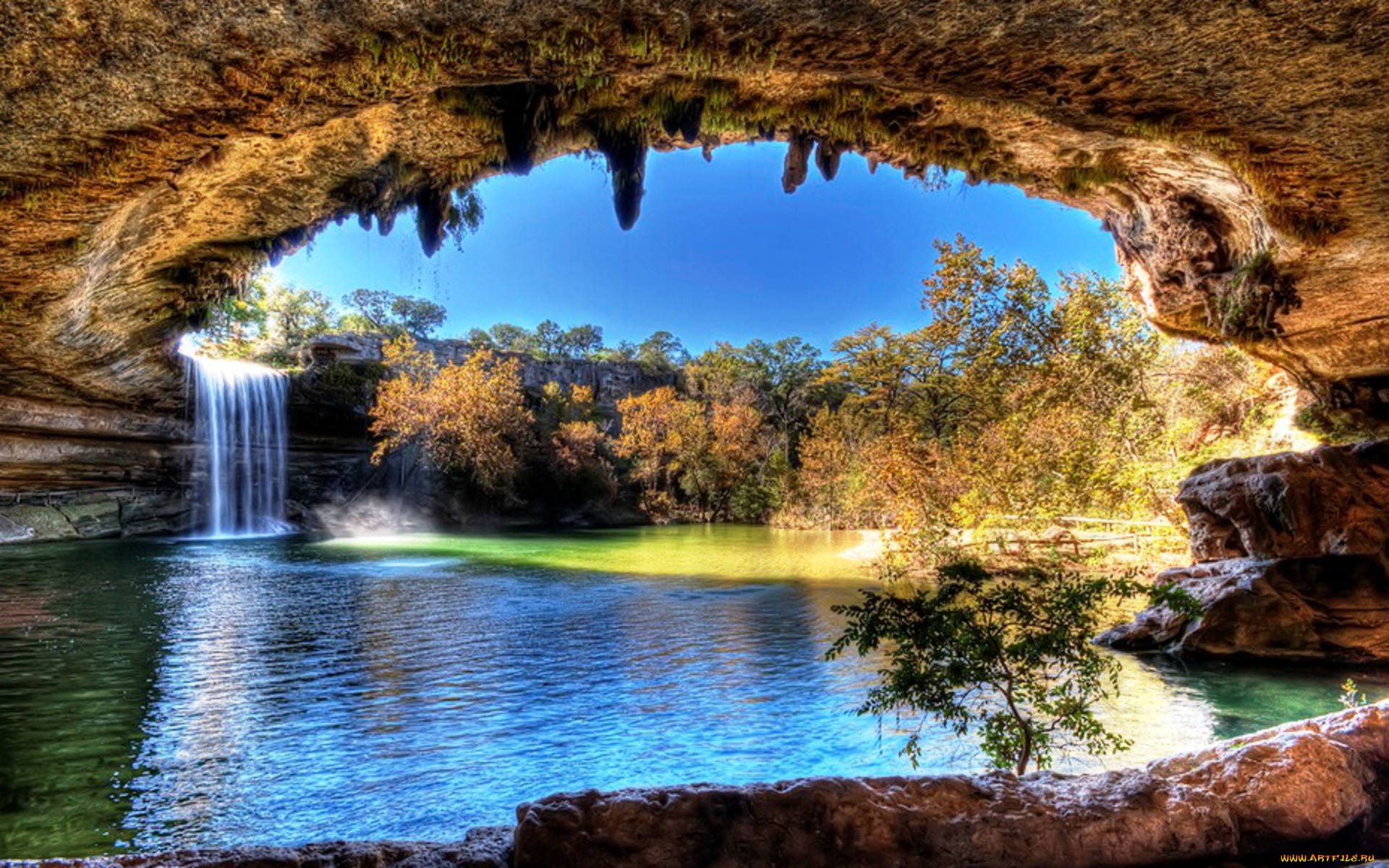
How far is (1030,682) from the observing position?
4031 millimetres

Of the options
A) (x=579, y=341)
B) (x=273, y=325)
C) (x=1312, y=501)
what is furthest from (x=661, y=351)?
(x=1312, y=501)

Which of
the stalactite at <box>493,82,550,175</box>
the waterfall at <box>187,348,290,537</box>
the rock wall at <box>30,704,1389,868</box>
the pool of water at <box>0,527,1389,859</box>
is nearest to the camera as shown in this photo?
the rock wall at <box>30,704,1389,868</box>

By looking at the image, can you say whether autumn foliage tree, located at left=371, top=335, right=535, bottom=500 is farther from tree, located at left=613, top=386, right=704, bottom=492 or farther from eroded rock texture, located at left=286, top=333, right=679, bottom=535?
tree, located at left=613, top=386, right=704, bottom=492

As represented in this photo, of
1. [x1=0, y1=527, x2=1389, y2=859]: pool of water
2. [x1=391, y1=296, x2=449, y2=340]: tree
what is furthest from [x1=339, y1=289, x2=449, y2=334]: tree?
[x1=0, y1=527, x2=1389, y2=859]: pool of water

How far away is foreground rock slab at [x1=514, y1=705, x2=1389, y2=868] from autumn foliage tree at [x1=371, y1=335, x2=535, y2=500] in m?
26.1

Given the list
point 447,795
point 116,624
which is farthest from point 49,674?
point 447,795

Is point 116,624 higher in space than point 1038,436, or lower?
lower

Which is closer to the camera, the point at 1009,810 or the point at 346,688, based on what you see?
the point at 1009,810

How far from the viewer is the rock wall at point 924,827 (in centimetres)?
234

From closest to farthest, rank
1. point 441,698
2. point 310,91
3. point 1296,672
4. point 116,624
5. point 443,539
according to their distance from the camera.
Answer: point 310,91
point 441,698
point 1296,672
point 116,624
point 443,539

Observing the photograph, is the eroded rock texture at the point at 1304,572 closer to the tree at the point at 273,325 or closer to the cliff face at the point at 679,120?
the cliff face at the point at 679,120

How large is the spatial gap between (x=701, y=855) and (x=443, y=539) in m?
23.2

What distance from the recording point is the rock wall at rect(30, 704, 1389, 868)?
2340 millimetres

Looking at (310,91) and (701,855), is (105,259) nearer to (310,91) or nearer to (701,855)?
(310,91)
